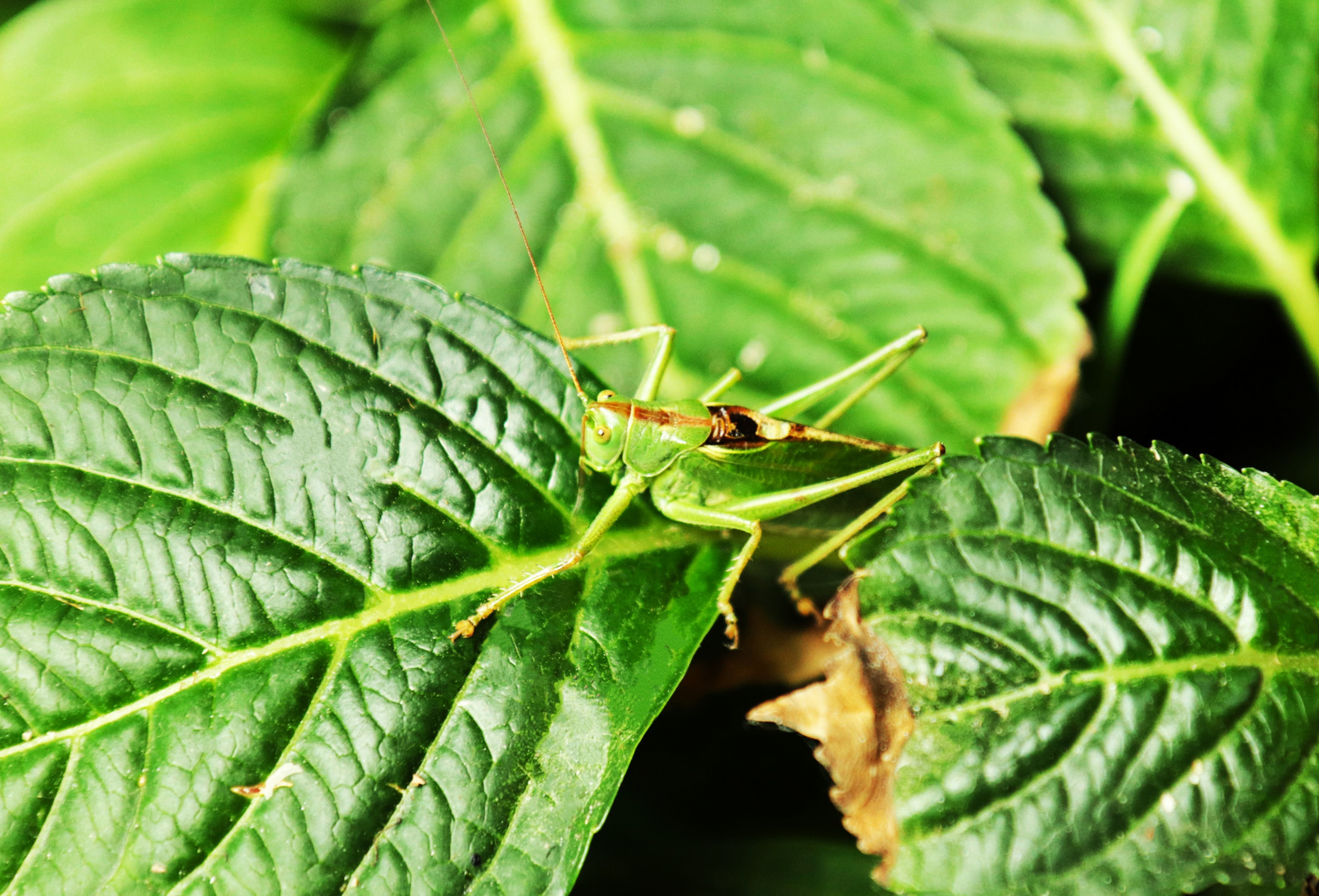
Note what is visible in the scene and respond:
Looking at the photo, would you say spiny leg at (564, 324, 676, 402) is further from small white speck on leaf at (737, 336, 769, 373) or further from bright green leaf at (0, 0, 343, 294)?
bright green leaf at (0, 0, 343, 294)

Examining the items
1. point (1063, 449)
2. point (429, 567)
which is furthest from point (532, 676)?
point (1063, 449)

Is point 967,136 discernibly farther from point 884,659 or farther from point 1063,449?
point 884,659

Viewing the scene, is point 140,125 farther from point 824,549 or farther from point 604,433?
point 824,549

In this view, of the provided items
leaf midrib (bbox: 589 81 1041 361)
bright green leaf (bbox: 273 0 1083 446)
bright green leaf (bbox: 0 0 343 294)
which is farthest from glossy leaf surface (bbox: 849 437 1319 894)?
bright green leaf (bbox: 0 0 343 294)

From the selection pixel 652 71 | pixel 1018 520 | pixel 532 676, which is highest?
pixel 652 71

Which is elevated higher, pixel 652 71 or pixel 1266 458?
pixel 652 71

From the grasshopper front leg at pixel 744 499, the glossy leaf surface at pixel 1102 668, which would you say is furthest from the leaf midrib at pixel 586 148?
the glossy leaf surface at pixel 1102 668

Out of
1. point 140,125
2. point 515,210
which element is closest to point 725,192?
point 515,210
